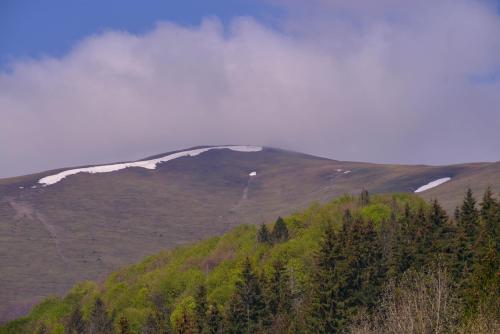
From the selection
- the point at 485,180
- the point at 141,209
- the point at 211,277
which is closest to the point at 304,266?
the point at 211,277

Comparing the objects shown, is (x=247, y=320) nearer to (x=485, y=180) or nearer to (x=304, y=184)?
(x=485, y=180)

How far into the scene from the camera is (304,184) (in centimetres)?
17975

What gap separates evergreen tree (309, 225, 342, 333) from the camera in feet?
143

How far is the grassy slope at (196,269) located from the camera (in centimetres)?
7789

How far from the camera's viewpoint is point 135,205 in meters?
160

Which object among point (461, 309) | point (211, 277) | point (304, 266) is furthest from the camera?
point (211, 277)

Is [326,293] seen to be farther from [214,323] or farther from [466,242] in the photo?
[466,242]

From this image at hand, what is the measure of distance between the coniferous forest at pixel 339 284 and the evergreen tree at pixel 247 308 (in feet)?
0.23

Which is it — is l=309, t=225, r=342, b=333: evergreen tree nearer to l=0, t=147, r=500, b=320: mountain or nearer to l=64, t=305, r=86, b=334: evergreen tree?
l=64, t=305, r=86, b=334: evergreen tree

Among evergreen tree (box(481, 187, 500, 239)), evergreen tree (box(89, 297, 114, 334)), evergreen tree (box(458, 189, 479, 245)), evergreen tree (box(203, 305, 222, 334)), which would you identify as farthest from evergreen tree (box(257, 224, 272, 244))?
evergreen tree (box(203, 305, 222, 334))

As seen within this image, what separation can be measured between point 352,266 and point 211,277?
37211 millimetres

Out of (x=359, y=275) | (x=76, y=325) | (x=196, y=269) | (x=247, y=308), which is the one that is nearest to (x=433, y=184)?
(x=196, y=269)

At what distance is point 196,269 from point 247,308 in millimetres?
45544

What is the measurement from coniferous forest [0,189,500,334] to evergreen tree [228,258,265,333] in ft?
0.23
